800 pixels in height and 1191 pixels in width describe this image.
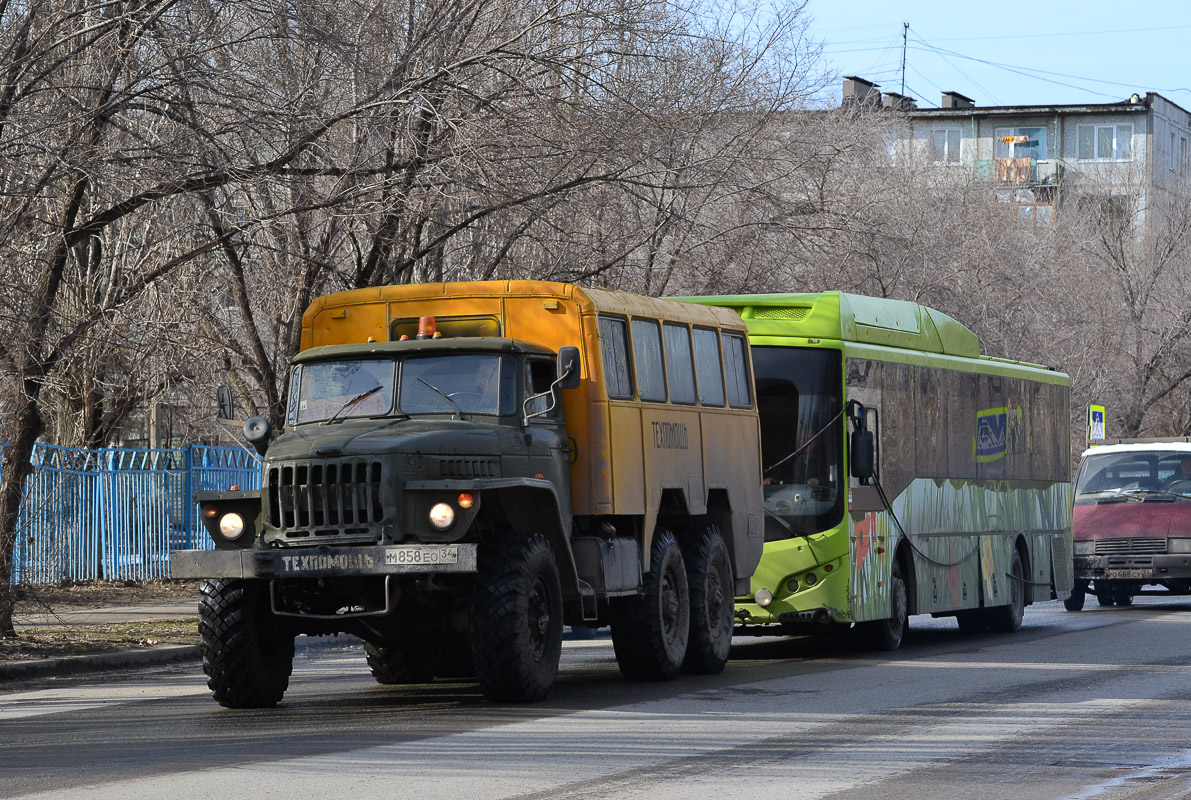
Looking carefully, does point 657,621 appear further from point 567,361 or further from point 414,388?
point 414,388

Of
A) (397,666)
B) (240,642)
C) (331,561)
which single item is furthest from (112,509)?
(331,561)

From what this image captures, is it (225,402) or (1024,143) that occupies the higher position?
(1024,143)

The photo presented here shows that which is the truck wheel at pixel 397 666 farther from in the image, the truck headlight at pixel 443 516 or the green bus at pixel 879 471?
the green bus at pixel 879 471

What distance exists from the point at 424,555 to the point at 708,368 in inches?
185

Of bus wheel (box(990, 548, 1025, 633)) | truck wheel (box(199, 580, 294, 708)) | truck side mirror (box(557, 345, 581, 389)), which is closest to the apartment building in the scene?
bus wheel (box(990, 548, 1025, 633))

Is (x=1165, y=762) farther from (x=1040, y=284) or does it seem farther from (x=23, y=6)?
(x=1040, y=284)

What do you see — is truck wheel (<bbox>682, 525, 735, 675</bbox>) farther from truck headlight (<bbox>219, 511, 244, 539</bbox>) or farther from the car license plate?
the car license plate

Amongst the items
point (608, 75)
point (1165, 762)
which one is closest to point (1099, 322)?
point (608, 75)

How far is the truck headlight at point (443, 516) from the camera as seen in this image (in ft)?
38.1

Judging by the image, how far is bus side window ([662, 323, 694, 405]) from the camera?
14.5 meters

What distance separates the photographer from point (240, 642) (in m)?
11.9

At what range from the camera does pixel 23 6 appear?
1608cm

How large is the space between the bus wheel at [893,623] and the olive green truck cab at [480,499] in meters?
2.97

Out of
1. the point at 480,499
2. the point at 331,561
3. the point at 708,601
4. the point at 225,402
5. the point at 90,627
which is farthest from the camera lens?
the point at 90,627
